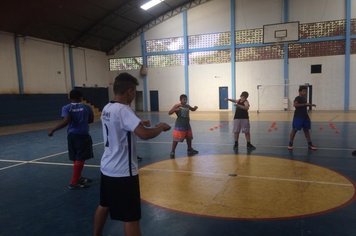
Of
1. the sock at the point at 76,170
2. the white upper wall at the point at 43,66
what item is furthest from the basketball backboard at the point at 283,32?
the sock at the point at 76,170

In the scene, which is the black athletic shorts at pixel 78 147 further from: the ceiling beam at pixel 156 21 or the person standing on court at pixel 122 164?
the ceiling beam at pixel 156 21

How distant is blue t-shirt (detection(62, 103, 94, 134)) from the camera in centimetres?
535

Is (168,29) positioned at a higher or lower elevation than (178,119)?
higher

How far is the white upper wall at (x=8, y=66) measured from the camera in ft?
65.4

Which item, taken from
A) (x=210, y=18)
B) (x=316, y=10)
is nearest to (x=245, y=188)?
(x=316, y=10)

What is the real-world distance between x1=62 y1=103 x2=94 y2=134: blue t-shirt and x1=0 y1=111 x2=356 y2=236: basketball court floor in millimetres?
1101

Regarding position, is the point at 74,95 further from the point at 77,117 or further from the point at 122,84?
the point at 122,84

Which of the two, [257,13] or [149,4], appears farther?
[257,13]

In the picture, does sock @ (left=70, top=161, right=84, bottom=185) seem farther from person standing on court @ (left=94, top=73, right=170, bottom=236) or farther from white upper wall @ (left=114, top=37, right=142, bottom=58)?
white upper wall @ (left=114, top=37, right=142, bottom=58)

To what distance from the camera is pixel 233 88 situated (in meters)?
26.7

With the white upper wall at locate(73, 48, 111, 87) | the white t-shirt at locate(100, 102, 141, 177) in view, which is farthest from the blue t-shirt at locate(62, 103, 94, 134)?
the white upper wall at locate(73, 48, 111, 87)

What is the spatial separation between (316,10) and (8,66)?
2350 cm

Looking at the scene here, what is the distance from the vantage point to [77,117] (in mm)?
5406

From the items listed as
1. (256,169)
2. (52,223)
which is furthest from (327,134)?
(52,223)
